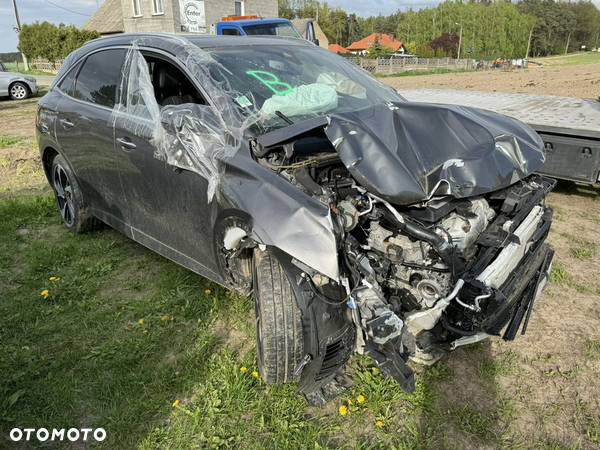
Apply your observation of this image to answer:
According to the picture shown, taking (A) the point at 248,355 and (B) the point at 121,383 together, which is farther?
(A) the point at 248,355

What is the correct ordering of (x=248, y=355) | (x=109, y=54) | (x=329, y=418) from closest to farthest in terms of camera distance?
(x=329, y=418) → (x=248, y=355) → (x=109, y=54)

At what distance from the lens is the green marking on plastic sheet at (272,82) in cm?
300

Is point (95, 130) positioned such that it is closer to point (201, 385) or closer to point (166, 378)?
point (166, 378)

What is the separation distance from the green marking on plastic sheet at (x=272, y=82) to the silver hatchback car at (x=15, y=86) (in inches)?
651

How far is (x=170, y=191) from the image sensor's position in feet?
9.77

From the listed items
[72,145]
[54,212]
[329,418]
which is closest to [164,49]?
[72,145]

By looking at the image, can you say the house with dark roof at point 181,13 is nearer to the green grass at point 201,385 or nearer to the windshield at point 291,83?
the windshield at point 291,83

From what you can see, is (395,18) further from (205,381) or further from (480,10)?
(205,381)

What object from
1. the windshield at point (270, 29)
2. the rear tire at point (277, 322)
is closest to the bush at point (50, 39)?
the windshield at point (270, 29)

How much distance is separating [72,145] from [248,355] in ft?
8.05

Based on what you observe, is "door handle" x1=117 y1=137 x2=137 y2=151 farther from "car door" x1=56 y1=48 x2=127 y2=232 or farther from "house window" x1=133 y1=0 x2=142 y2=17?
"house window" x1=133 y1=0 x2=142 y2=17

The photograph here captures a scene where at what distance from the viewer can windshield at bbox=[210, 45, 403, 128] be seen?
2.86 metres

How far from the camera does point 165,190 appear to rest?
A: 3.02 metres

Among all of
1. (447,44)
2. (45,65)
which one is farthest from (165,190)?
(447,44)
